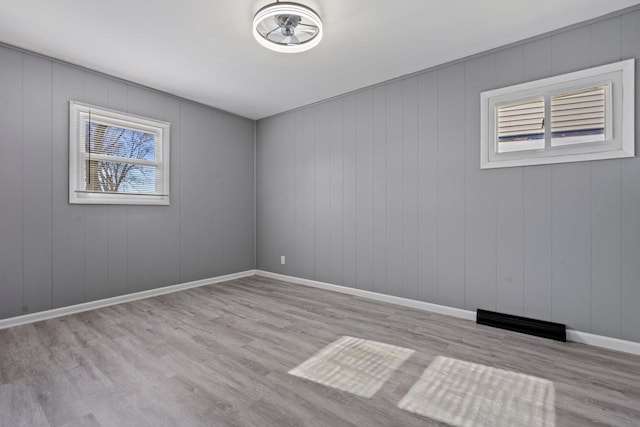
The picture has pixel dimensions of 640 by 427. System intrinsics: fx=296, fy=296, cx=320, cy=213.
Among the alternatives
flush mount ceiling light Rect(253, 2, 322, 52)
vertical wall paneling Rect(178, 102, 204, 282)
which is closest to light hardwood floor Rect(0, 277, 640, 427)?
vertical wall paneling Rect(178, 102, 204, 282)

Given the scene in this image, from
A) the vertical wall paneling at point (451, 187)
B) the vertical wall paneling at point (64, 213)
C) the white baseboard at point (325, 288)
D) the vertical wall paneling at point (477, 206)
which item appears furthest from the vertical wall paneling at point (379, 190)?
the vertical wall paneling at point (64, 213)

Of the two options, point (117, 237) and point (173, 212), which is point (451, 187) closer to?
point (173, 212)

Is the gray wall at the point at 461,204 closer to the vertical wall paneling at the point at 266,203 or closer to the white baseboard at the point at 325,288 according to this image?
the white baseboard at the point at 325,288

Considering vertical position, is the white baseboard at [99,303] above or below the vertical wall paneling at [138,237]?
below

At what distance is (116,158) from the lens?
12.3ft

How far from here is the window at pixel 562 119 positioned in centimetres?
247

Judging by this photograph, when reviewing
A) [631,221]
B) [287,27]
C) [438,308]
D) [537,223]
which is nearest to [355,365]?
[438,308]

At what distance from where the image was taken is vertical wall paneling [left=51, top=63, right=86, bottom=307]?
128 inches

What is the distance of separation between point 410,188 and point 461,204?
620 mm

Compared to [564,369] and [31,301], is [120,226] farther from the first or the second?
[564,369]

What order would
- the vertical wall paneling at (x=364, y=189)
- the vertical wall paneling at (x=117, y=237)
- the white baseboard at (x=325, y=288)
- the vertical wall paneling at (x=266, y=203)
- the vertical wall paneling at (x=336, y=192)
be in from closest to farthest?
the white baseboard at (x=325, y=288) → the vertical wall paneling at (x=117, y=237) → the vertical wall paneling at (x=364, y=189) → the vertical wall paneling at (x=336, y=192) → the vertical wall paneling at (x=266, y=203)

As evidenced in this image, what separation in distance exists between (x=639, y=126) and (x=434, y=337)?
2.43 metres

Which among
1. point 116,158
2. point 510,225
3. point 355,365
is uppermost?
point 116,158

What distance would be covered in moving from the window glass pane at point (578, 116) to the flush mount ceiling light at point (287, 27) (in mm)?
2304
